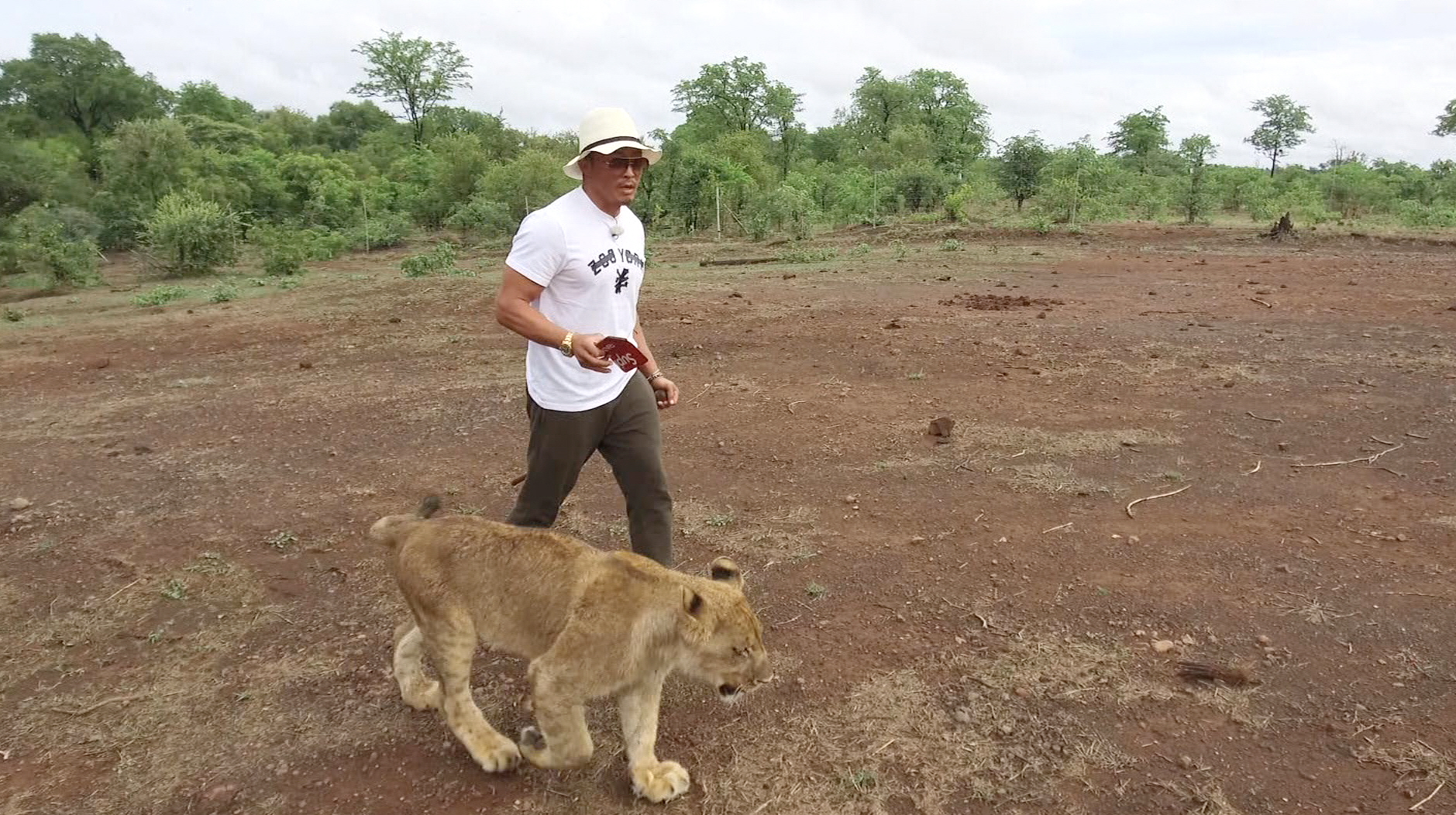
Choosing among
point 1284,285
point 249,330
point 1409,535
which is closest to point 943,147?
point 1284,285

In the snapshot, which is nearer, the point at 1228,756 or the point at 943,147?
→ the point at 1228,756

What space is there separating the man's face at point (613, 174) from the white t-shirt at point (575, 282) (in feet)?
0.26

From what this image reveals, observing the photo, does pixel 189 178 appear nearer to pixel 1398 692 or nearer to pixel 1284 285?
pixel 1284 285

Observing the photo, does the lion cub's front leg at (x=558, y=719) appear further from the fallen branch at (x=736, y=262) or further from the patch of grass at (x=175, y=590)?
the fallen branch at (x=736, y=262)

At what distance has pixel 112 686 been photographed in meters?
3.86

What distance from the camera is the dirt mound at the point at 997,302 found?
43.0 ft

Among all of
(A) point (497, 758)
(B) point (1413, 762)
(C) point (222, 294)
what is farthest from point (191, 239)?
(B) point (1413, 762)

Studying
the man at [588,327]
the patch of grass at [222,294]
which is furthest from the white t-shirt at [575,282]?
the patch of grass at [222,294]

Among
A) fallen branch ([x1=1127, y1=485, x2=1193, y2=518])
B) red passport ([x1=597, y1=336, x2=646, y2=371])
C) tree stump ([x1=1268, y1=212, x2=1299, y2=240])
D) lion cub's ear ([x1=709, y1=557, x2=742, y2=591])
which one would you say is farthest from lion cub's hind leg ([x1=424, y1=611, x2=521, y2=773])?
tree stump ([x1=1268, y1=212, x2=1299, y2=240])

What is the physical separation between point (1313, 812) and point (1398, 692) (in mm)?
1049

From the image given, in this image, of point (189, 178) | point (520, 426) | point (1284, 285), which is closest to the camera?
point (520, 426)

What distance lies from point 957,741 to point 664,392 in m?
2.08

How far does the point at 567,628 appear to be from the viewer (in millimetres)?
2932

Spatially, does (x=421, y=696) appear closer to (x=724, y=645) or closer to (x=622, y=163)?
(x=724, y=645)
